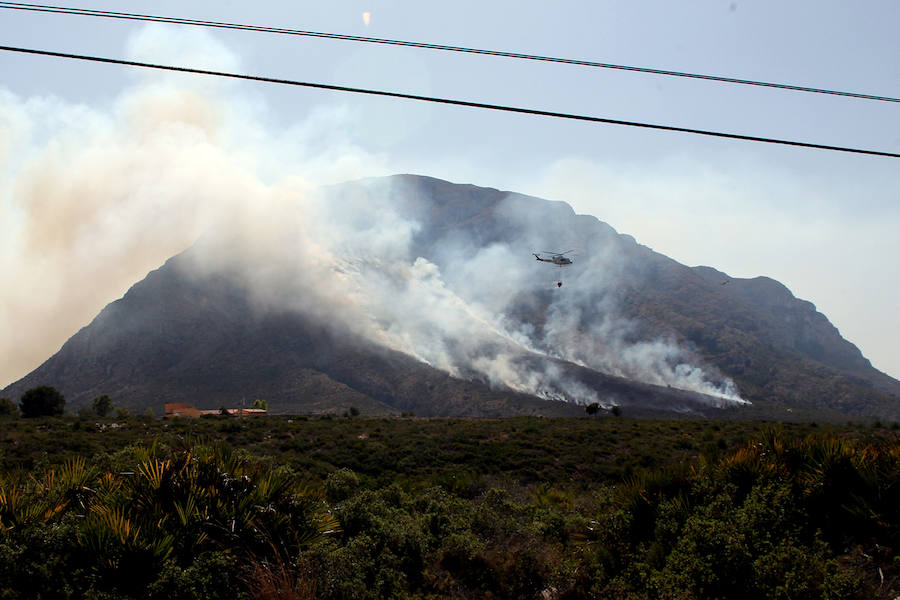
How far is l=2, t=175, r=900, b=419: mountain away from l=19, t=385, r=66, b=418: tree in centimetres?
3263

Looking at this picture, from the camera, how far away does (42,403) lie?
2810 inches

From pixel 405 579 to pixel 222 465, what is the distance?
386 centimetres

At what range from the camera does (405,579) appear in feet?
33.0

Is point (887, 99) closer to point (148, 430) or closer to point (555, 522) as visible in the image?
point (555, 522)

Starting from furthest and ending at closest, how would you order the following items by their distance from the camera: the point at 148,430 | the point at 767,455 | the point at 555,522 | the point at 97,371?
the point at 97,371 → the point at 148,430 → the point at 555,522 → the point at 767,455

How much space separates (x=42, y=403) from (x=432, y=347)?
95.6 metres

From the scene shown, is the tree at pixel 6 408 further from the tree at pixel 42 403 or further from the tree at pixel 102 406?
the tree at pixel 102 406

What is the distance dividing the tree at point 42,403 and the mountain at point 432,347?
107ft

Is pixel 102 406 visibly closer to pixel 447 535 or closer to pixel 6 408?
pixel 6 408

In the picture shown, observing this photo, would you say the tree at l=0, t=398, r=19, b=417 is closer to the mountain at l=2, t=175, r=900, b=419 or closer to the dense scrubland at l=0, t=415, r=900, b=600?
the mountain at l=2, t=175, r=900, b=419

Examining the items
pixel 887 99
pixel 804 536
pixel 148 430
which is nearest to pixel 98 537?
pixel 804 536

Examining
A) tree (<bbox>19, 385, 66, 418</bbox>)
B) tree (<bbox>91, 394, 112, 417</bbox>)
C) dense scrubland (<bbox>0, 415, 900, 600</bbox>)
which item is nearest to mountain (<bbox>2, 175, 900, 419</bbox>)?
tree (<bbox>91, 394, 112, 417</bbox>)

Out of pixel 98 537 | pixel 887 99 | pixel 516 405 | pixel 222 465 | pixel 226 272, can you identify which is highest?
pixel 226 272

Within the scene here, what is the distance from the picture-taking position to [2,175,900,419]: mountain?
11369 centimetres
